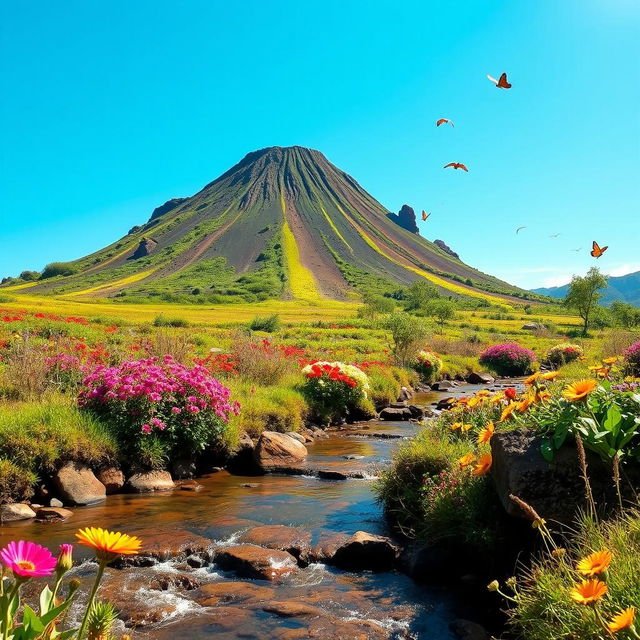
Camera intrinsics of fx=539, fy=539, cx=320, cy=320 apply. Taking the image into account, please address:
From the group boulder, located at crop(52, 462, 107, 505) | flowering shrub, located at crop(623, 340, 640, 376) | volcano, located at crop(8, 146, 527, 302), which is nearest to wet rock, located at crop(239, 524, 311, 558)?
boulder, located at crop(52, 462, 107, 505)

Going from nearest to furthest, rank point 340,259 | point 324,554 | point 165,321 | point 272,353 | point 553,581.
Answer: point 553,581 → point 324,554 → point 272,353 → point 165,321 → point 340,259

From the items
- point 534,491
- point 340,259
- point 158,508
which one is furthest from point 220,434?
point 340,259

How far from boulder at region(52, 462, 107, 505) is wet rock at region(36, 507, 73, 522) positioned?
1.59 feet

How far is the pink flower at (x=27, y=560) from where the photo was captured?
1.72 m

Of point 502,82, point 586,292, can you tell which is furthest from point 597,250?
point 586,292

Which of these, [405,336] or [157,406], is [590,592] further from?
[405,336]

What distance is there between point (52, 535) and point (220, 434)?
435cm

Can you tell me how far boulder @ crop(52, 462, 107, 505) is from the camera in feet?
29.6

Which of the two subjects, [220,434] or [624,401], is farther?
[220,434]

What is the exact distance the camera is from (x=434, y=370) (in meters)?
28.7

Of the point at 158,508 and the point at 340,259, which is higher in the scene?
the point at 340,259

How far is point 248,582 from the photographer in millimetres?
6430

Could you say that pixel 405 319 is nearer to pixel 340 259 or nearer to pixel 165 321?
pixel 165 321

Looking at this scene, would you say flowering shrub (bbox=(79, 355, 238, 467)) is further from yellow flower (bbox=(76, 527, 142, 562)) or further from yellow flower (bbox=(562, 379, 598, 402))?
yellow flower (bbox=(76, 527, 142, 562))
